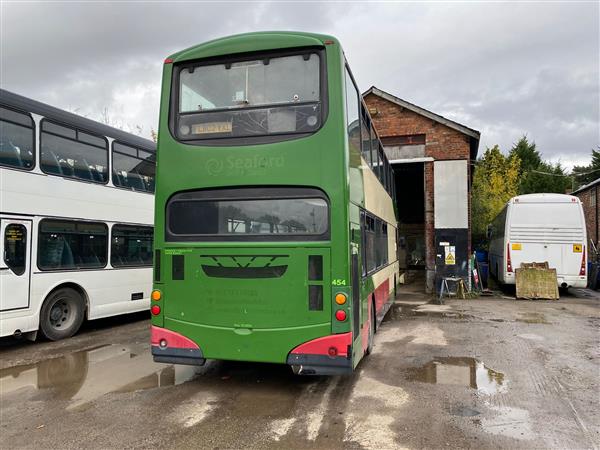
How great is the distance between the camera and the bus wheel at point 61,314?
795 centimetres

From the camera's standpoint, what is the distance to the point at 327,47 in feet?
16.6

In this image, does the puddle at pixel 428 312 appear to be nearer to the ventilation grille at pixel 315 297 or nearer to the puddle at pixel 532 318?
the puddle at pixel 532 318

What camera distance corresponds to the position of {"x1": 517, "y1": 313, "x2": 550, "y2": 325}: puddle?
10.3 metres

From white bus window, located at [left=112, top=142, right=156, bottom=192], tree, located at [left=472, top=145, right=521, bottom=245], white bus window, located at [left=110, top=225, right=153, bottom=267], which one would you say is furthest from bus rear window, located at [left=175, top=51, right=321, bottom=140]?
tree, located at [left=472, top=145, right=521, bottom=245]

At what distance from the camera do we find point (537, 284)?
46.4 ft

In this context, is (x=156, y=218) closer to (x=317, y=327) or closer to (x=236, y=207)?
(x=236, y=207)

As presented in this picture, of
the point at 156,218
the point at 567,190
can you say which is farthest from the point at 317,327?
the point at 567,190

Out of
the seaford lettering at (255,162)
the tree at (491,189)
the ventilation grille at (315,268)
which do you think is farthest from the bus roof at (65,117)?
the tree at (491,189)

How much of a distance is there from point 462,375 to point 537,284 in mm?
9771

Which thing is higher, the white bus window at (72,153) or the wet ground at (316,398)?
the white bus window at (72,153)

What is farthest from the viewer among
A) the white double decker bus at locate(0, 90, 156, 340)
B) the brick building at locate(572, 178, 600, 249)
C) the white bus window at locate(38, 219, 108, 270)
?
the brick building at locate(572, 178, 600, 249)

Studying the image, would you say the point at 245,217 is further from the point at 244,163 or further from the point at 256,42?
the point at 256,42

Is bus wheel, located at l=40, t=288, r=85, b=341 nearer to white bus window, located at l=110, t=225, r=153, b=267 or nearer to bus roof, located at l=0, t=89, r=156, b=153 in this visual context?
white bus window, located at l=110, t=225, r=153, b=267

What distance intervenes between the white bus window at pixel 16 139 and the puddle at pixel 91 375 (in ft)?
11.0
